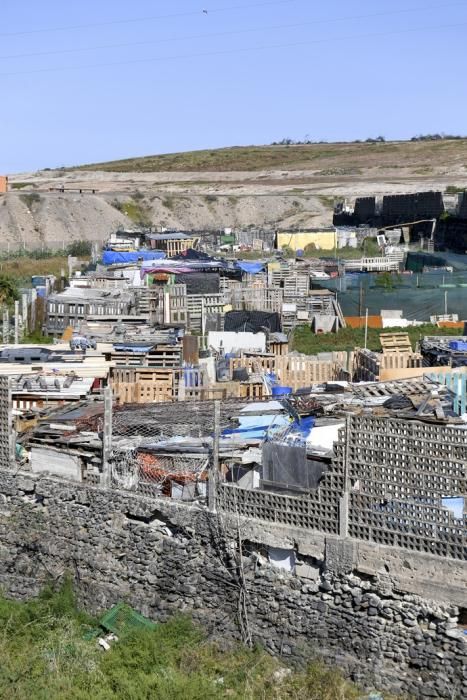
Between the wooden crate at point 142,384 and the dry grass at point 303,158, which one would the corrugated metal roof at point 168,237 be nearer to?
the wooden crate at point 142,384

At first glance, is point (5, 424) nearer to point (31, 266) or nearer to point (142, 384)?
point (142, 384)

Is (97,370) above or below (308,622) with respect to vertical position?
above

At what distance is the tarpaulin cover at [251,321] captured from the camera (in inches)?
972

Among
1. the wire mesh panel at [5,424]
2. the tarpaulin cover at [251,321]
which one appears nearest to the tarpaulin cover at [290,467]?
the wire mesh panel at [5,424]

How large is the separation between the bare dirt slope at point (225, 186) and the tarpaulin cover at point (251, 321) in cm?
2907

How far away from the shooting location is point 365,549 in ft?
32.6

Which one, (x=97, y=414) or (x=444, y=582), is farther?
(x=97, y=414)

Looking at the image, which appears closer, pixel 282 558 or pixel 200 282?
pixel 282 558

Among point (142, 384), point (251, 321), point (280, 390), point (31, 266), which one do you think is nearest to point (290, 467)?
point (280, 390)

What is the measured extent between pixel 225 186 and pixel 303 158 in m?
29.4

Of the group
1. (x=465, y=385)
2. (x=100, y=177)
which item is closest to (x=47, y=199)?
(x=100, y=177)

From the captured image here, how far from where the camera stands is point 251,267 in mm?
32281

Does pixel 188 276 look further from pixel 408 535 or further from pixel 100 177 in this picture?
pixel 100 177

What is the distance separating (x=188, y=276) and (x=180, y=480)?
18.7 meters
